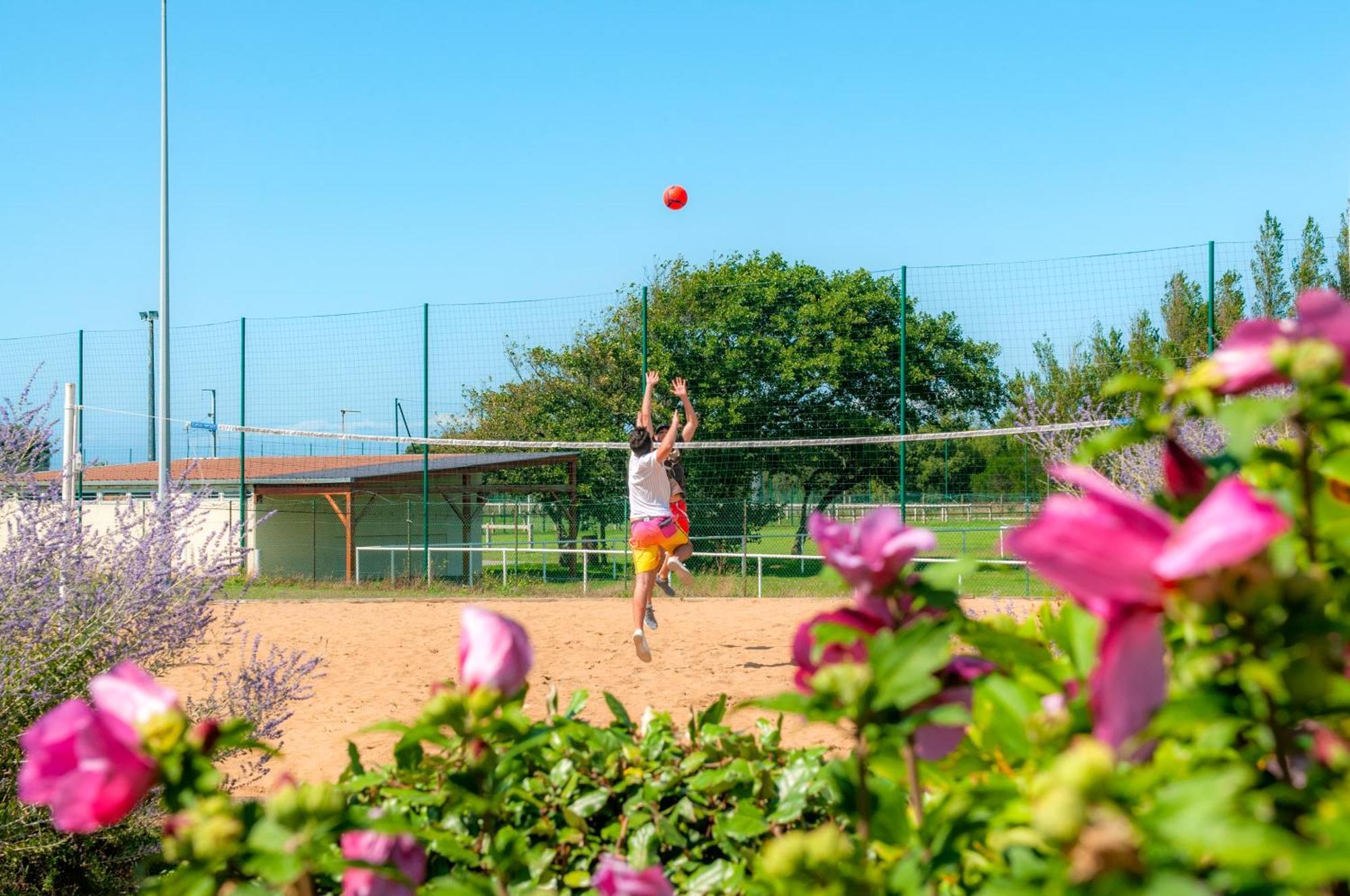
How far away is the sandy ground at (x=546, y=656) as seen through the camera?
565cm

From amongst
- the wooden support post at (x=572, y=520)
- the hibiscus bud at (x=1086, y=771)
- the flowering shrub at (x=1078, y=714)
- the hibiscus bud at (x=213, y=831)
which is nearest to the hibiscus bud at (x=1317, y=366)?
the flowering shrub at (x=1078, y=714)

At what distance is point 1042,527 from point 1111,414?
9205 mm

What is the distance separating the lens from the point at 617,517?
18.0 meters

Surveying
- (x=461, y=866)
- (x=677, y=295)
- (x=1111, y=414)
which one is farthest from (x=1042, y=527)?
(x=677, y=295)

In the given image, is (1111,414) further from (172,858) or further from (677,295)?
(677,295)

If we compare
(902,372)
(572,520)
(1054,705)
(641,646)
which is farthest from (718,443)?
(1054,705)

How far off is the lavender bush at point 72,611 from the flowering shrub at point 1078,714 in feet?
8.83

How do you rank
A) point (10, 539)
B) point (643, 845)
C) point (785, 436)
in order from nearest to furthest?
point (643, 845), point (10, 539), point (785, 436)

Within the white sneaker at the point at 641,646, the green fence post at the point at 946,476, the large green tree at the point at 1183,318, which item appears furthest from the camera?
the green fence post at the point at 946,476

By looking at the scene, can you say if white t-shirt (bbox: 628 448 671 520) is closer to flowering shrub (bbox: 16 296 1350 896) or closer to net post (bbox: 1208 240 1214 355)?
net post (bbox: 1208 240 1214 355)

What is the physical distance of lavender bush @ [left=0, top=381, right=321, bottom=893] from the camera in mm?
3152

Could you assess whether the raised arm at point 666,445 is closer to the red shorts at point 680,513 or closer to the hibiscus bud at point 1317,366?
the red shorts at point 680,513

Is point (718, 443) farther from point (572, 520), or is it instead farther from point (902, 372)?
point (572, 520)

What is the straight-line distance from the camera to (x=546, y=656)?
27.2ft
